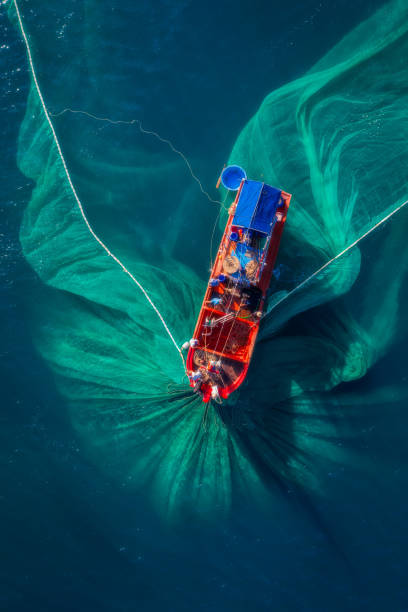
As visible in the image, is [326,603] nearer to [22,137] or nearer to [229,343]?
[229,343]

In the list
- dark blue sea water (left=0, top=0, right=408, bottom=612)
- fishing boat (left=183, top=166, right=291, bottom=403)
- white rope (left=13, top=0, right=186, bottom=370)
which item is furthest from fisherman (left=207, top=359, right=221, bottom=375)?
dark blue sea water (left=0, top=0, right=408, bottom=612)

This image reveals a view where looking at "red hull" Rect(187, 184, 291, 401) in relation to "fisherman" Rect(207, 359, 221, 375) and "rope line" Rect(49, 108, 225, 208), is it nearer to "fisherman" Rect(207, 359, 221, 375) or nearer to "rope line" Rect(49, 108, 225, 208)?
"fisherman" Rect(207, 359, 221, 375)

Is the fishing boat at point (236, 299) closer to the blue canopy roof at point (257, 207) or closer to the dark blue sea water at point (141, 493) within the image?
the blue canopy roof at point (257, 207)

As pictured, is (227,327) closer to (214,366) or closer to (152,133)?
(214,366)

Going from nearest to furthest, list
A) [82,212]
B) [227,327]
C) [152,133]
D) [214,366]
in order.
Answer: [214,366] < [227,327] < [82,212] < [152,133]

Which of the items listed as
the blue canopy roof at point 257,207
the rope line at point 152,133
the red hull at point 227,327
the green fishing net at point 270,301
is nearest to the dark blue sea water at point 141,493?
A: the rope line at point 152,133

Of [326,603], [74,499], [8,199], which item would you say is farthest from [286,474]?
[8,199]

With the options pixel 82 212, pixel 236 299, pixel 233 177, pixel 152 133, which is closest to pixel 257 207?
pixel 233 177
